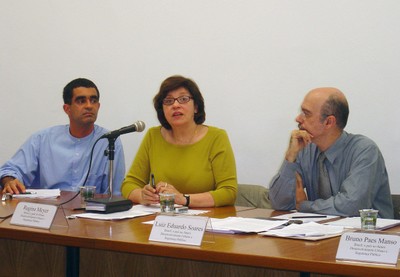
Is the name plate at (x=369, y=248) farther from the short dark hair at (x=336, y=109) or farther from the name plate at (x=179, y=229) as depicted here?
the short dark hair at (x=336, y=109)

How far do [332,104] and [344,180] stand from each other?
1.18 ft

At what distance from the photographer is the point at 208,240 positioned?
6.26 feet

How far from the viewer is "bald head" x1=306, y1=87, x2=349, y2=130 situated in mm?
2908

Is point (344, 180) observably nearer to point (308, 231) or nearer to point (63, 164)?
point (308, 231)

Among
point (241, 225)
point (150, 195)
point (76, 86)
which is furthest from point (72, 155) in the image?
point (241, 225)

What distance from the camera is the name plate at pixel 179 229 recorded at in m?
1.87

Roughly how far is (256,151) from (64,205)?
5.12 ft

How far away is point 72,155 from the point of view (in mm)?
3760

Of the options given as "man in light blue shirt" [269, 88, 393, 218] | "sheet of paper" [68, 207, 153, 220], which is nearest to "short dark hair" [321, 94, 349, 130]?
"man in light blue shirt" [269, 88, 393, 218]

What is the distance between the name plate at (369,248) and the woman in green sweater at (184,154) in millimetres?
1299

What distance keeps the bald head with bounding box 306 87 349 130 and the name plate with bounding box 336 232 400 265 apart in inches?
51.1

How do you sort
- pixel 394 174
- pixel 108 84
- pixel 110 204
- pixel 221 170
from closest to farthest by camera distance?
pixel 110 204 → pixel 221 170 → pixel 394 174 → pixel 108 84

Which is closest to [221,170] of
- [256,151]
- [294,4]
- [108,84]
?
[256,151]

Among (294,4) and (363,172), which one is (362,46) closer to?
(294,4)
